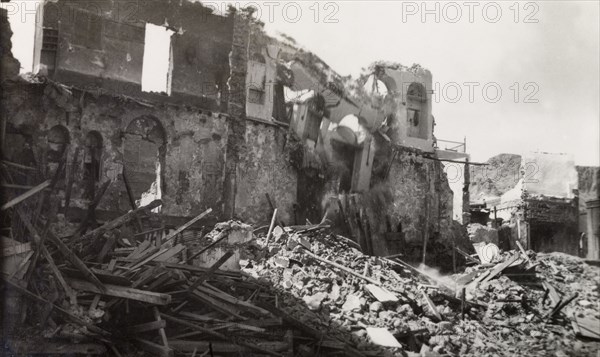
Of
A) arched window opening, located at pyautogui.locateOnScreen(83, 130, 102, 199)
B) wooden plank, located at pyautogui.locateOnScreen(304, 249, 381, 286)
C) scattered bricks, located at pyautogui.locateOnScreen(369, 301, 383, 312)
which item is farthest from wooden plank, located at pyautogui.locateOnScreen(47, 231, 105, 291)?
arched window opening, located at pyautogui.locateOnScreen(83, 130, 102, 199)

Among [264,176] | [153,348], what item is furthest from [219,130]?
[153,348]

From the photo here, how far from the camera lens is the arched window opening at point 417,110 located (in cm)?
2173

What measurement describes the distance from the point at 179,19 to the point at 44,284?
1151 centimetres

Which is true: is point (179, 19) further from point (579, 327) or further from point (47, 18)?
point (579, 327)

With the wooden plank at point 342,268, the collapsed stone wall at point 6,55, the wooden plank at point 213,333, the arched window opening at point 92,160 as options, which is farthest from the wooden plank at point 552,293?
the collapsed stone wall at point 6,55

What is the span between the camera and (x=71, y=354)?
5.79 meters

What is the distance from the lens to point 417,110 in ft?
72.5

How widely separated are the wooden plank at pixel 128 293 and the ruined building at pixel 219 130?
568 centimetres

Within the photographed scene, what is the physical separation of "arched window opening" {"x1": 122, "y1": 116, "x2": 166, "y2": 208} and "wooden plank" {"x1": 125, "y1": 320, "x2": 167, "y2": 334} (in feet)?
22.8

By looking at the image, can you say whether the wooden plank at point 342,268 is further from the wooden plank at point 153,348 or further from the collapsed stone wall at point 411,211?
the collapsed stone wall at point 411,211

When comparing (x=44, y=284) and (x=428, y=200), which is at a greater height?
(x=428, y=200)

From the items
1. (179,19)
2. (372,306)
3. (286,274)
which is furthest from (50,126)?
(372,306)

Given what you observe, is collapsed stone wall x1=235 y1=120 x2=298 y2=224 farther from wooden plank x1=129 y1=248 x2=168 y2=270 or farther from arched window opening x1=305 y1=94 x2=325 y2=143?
wooden plank x1=129 y1=248 x2=168 y2=270

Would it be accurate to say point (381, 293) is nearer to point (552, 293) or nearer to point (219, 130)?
point (552, 293)
